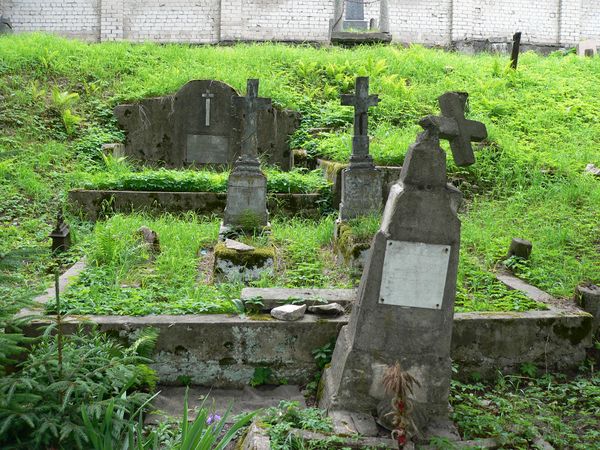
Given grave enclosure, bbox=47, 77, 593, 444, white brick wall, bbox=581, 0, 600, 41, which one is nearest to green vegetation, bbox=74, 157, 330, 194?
grave enclosure, bbox=47, 77, 593, 444

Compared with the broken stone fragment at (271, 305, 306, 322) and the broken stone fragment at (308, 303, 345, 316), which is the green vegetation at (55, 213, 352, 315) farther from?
the broken stone fragment at (308, 303, 345, 316)

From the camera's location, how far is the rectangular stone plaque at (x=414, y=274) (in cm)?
383

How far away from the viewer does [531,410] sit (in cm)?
425

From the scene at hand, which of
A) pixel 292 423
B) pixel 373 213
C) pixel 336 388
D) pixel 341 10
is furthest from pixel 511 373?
pixel 341 10

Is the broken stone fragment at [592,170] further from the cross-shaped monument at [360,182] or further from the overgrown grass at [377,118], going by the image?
the cross-shaped monument at [360,182]

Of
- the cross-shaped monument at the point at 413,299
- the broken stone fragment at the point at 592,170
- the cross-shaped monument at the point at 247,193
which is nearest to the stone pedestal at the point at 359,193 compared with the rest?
the cross-shaped monument at the point at 247,193

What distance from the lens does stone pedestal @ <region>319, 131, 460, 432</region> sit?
3785 mm

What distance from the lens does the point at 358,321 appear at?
3.93 m

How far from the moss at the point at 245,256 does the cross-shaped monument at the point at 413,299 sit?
99.3 inches

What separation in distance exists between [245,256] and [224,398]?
80.2 inches

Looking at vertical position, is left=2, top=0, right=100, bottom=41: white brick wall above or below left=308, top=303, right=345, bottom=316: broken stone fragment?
above

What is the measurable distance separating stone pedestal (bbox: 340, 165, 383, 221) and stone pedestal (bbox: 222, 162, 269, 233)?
1.03 metres

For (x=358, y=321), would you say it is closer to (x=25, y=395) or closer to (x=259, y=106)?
(x=25, y=395)

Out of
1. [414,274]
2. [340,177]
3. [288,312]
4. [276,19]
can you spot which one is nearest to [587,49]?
[276,19]
